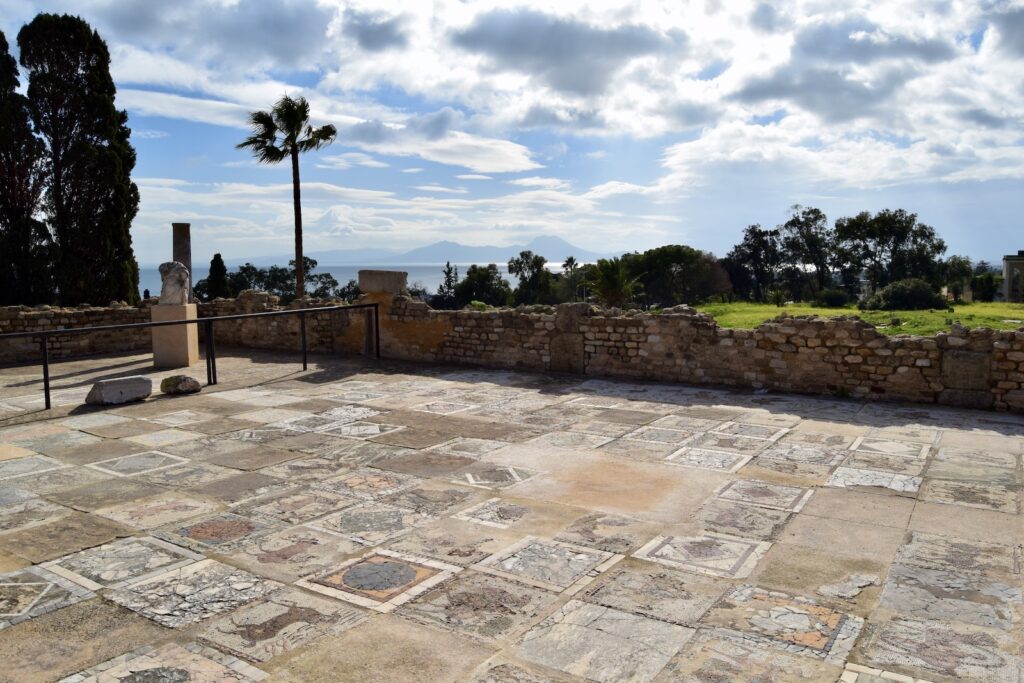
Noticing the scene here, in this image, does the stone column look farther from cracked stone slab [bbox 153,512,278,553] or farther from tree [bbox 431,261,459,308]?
tree [bbox 431,261,459,308]

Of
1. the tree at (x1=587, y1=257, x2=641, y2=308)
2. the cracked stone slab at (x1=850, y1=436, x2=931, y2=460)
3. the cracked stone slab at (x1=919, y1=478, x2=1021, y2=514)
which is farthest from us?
the tree at (x1=587, y1=257, x2=641, y2=308)

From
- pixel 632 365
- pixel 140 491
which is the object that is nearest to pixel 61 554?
pixel 140 491

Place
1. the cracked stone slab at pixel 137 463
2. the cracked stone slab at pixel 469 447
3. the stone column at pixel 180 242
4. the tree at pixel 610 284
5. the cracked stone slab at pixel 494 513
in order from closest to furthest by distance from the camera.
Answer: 1. the cracked stone slab at pixel 494 513
2. the cracked stone slab at pixel 137 463
3. the cracked stone slab at pixel 469 447
4. the stone column at pixel 180 242
5. the tree at pixel 610 284

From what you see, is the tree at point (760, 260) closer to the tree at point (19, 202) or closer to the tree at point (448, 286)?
the tree at point (448, 286)

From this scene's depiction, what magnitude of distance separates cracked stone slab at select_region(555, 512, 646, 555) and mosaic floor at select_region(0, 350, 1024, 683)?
4cm

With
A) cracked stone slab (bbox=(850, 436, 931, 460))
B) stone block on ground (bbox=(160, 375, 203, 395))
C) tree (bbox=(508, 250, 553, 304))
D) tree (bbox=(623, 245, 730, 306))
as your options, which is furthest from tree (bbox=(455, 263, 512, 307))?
cracked stone slab (bbox=(850, 436, 931, 460))

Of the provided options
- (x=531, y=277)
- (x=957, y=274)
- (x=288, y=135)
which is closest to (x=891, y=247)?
(x=957, y=274)

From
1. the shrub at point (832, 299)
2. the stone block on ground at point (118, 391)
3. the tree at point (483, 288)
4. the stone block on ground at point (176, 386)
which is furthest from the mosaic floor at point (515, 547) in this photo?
the tree at point (483, 288)

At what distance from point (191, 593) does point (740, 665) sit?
10.0 ft

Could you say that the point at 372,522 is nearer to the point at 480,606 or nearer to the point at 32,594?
the point at 480,606

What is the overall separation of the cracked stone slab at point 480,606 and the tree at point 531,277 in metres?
46.0

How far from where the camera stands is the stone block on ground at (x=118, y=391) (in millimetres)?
9977

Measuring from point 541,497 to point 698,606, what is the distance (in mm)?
Answer: 2134

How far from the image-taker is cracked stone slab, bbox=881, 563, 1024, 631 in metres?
3.99
